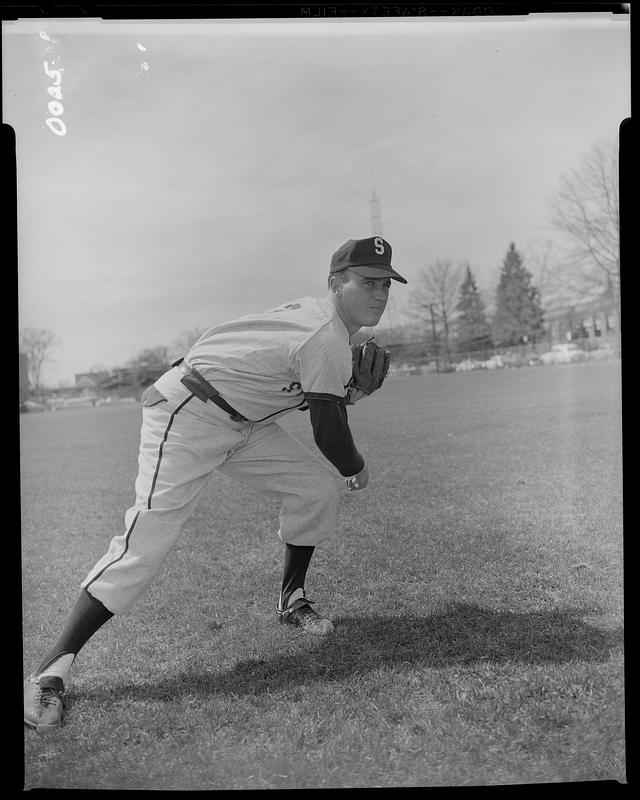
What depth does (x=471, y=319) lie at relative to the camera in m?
2.82

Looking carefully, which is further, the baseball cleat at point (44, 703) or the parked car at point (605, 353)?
the parked car at point (605, 353)

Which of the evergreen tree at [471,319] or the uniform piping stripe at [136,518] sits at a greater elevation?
the evergreen tree at [471,319]

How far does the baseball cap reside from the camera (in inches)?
104

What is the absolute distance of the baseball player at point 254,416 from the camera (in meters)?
2.54

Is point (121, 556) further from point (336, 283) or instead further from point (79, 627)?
point (336, 283)

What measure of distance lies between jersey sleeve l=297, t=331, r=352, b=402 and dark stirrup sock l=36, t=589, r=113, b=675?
1024 mm

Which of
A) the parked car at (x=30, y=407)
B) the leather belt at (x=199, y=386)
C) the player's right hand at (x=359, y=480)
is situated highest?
the leather belt at (x=199, y=386)

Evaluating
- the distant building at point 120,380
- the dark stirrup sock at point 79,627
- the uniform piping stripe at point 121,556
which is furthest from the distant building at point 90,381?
the dark stirrup sock at point 79,627

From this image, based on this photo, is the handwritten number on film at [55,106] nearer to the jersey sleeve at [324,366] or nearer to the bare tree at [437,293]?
the jersey sleeve at [324,366]

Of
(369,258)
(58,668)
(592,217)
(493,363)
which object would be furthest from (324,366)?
(58,668)

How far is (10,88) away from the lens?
255 centimetres

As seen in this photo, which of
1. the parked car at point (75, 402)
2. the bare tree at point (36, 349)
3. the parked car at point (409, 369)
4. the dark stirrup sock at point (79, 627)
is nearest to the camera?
the dark stirrup sock at point (79, 627)

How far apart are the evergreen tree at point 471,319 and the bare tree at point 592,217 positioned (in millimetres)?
342

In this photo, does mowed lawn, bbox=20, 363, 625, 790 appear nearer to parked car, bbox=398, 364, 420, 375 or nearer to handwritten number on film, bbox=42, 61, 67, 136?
parked car, bbox=398, 364, 420, 375
